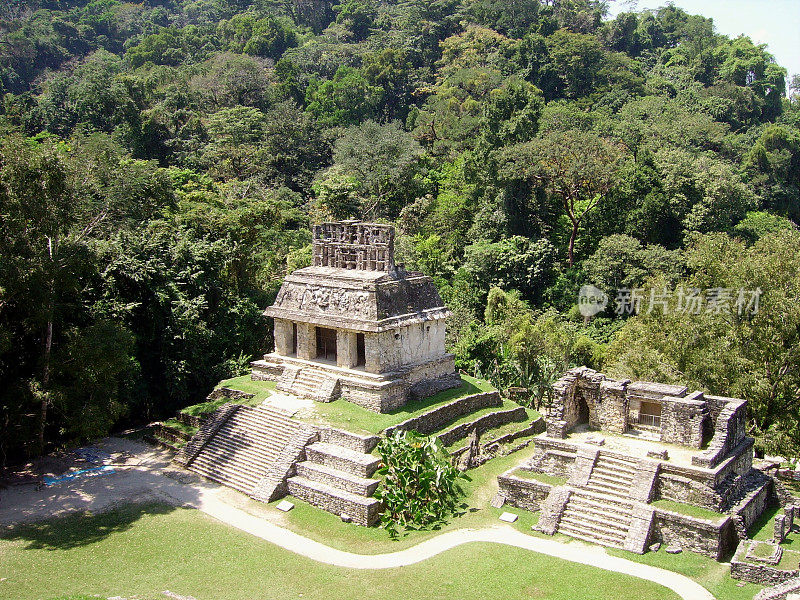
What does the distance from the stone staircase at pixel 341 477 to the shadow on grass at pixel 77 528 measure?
11.1 ft

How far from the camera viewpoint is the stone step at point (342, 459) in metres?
17.8

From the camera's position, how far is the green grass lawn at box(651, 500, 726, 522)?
15727 millimetres

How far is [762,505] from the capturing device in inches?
696

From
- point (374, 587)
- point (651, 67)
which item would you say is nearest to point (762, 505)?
point (374, 587)

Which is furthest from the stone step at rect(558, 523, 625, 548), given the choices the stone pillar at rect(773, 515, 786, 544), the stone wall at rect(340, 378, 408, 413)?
the stone wall at rect(340, 378, 408, 413)

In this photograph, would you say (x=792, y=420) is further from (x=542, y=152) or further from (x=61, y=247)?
(x=61, y=247)

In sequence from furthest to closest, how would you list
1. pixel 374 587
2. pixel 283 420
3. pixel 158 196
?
1. pixel 158 196
2. pixel 283 420
3. pixel 374 587

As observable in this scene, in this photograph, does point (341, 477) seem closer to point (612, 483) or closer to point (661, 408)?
point (612, 483)

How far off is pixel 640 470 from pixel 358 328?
8567 mm

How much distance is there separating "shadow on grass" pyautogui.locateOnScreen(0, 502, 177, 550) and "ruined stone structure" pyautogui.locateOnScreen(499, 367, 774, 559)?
8.91 metres

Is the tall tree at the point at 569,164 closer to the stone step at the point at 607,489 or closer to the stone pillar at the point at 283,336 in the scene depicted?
the stone pillar at the point at 283,336

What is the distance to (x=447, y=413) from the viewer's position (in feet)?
70.2

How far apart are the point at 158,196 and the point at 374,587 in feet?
66.4

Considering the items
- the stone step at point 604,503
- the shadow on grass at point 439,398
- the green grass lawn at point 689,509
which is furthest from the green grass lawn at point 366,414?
the green grass lawn at point 689,509
